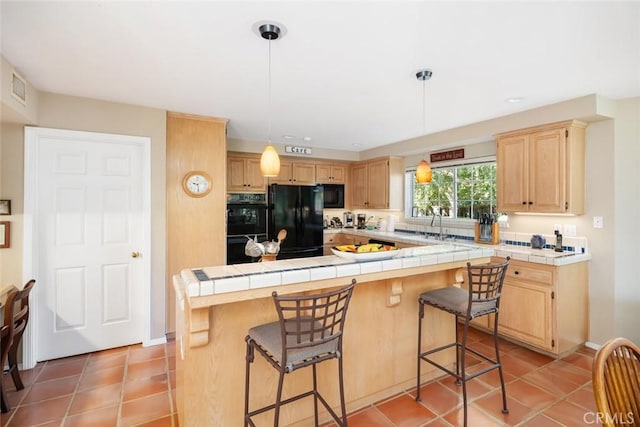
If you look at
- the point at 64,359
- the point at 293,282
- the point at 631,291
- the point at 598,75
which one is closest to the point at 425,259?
the point at 293,282

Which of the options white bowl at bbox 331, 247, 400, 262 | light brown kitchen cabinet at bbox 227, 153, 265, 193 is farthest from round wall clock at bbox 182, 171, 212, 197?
white bowl at bbox 331, 247, 400, 262

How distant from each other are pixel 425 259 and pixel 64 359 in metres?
3.40

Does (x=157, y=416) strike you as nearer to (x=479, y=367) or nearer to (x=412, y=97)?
(x=479, y=367)

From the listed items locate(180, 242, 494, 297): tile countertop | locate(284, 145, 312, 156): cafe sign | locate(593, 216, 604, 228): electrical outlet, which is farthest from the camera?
locate(284, 145, 312, 156): cafe sign

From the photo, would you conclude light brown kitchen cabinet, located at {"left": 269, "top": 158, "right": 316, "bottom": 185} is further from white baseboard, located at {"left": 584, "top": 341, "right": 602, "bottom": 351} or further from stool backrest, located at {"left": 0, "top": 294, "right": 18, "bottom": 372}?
white baseboard, located at {"left": 584, "top": 341, "right": 602, "bottom": 351}

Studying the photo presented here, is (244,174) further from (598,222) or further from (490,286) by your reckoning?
(598,222)

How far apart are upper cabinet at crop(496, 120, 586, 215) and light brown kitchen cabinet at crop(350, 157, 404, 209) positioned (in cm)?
194

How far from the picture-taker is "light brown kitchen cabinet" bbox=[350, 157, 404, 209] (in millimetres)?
5305

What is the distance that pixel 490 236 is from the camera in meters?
3.79

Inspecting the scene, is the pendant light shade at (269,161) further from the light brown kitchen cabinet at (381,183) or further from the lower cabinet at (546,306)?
the light brown kitchen cabinet at (381,183)

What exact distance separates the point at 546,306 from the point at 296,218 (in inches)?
128

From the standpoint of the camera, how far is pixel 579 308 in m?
3.05

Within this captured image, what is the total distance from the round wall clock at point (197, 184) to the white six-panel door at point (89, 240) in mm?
398

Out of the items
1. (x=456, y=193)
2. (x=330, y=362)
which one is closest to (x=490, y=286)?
(x=330, y=362)
